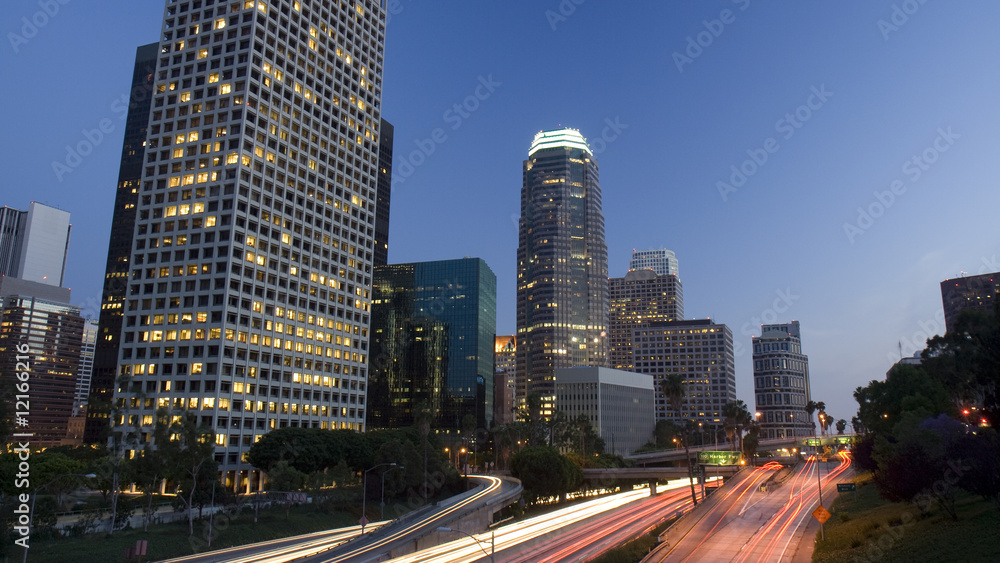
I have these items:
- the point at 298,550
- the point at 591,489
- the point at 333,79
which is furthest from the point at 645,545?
the point at 333,79

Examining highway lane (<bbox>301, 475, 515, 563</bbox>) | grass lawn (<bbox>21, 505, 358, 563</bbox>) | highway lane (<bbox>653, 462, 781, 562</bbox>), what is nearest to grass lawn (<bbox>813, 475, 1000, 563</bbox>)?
highway lane (<bbox>653, 462, 781, 562</bbox>)

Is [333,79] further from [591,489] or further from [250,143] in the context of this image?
[591,489]

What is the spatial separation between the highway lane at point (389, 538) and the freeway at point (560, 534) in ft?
11.5

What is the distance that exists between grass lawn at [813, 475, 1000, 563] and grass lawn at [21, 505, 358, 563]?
58.8 m

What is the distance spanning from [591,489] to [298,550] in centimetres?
9788

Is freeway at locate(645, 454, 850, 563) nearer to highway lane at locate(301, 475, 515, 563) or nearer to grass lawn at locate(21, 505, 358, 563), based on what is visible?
highway lane at locate(301, 475, 515, 563)

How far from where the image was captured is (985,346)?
65.2m

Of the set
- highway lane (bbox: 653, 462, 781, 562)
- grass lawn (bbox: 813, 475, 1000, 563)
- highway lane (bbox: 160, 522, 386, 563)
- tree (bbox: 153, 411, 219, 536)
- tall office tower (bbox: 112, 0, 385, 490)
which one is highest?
tall office tower (bbox: 112, 0, 385, 490)

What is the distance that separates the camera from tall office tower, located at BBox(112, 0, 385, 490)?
407 feet

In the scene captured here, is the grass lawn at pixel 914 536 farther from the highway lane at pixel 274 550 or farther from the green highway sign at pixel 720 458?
the green highway sign at pixel 720 458

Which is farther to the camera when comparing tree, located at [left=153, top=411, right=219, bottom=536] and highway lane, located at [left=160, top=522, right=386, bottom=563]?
tree, located at [left=153, top=411, right=219, bottom=536]

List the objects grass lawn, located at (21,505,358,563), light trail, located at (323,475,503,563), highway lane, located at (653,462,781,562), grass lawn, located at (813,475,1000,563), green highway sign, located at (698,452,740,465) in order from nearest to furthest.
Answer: grass lawn, located at (813,475,1000,563) → highway lane, located at (653,462,781,562) → grass lawn, located at (21,505,358,563) → light trail, located at (323,475,503,563) → green highway sign, located at (698,452,740,465)

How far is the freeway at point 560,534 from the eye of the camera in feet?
198

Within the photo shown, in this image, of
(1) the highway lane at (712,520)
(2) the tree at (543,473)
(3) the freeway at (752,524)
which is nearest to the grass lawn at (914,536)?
(3) the freeway at (752,524)
